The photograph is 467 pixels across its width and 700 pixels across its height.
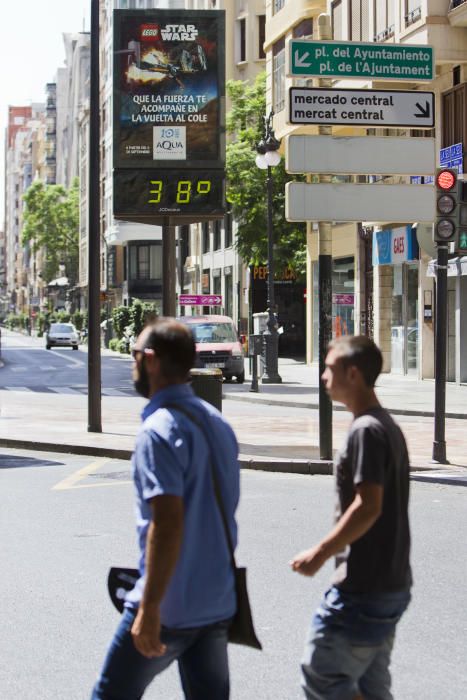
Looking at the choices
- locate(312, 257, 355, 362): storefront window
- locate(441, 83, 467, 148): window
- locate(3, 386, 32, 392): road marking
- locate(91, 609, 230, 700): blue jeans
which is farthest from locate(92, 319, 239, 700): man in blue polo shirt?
locate(312, 257, 355, 362): storefront window

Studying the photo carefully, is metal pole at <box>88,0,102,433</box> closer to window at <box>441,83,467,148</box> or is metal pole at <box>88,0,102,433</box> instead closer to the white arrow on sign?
the white arrow on sign

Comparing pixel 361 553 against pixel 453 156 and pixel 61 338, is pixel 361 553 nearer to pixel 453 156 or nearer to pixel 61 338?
pixel 453 156

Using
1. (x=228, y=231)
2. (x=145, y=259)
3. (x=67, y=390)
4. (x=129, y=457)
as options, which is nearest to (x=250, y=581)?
(x=129, y=457)

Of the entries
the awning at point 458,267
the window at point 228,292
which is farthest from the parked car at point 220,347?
the window at point 228,292

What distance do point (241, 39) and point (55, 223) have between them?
70138 millimetres

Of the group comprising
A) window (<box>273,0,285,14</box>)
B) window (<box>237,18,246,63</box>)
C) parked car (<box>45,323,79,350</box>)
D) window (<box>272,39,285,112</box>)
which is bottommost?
parked car (<box>45,323,79,350</box>)

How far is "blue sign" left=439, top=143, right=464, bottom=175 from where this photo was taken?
2970 cm

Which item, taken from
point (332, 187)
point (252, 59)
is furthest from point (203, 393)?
point (252, 59)

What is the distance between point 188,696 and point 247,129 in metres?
45.0

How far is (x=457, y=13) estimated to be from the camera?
29.0 meters

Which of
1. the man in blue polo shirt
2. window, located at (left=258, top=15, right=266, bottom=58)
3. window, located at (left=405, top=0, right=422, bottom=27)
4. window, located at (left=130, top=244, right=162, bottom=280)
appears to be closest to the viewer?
the man in blue polo shirt

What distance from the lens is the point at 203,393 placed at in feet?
45.0

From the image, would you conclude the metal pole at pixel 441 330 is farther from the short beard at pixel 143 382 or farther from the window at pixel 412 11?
the window at pixel 412 11

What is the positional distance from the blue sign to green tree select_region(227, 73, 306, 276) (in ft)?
50.0
